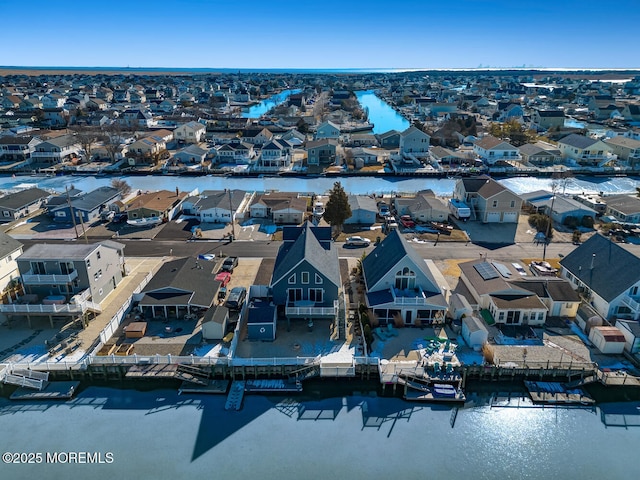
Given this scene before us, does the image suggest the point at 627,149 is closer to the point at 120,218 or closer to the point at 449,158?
the point at 449,158

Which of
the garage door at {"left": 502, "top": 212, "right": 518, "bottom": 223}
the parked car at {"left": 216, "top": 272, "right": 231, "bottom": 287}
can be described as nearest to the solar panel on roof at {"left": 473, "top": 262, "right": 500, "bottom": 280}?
the garage door at {"left": 502, "top": 212, "right": 518, "bottom": 223}

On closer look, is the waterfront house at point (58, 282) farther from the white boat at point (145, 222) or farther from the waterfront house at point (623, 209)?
the waterfront house at point (623, 209)

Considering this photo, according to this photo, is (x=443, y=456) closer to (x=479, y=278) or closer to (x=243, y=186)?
(x=479, y=278)

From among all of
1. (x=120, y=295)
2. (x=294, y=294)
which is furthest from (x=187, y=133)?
(x=294, y=294)

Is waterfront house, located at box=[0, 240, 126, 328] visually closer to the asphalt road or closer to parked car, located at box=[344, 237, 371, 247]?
the asphalt road

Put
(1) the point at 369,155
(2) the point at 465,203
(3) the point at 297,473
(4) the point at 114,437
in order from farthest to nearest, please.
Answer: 1. (1) the point at 369,155
2. (2) the point at 465,203
3. (4) the point at 114,437
4. (3) the point at 297,473

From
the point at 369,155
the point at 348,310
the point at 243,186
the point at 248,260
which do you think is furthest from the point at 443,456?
the point at 369,155

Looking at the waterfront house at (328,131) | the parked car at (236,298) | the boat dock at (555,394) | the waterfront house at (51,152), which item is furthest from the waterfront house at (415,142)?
the waterfront house at (51,152)
